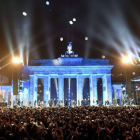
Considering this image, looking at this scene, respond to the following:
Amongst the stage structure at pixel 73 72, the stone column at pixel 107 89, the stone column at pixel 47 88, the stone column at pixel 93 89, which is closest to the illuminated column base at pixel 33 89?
the stage structure at pixel 73 72

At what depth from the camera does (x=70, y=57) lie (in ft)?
220

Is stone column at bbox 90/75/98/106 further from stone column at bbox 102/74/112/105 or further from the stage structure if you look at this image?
stone column at bbox 102/74/112/105

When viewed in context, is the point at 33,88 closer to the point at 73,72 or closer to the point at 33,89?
the point at 33,89

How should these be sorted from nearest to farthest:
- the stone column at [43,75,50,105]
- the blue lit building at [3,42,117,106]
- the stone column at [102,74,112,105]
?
the stone column at [43,75,50,105] → the stone column at [102,74,112,105] → the blue lit building at [3,42,117,106]

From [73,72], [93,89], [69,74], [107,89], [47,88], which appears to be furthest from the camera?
[69,74]

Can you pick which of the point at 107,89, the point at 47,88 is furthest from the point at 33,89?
the point at 107,89

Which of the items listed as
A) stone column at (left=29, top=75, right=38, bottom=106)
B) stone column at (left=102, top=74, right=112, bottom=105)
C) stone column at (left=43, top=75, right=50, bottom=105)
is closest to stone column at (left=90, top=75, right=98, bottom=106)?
stone column at (left=102, top=74, right=112, bottom=105)

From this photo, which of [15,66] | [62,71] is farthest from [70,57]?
[15,66]

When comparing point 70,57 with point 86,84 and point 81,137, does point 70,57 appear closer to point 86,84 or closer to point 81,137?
point 86,84

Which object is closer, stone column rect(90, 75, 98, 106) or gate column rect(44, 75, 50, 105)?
gate column rect(44, 75, 50, 105)

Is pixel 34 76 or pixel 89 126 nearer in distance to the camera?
pixel 89 126

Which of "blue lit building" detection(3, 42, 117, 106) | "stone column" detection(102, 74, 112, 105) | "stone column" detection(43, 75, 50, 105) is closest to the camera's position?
"stone column" detection(43, 75, 50, 105)

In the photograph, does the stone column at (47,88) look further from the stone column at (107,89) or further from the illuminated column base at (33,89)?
the stone column at (107,89)

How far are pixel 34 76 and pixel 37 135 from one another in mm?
57775
